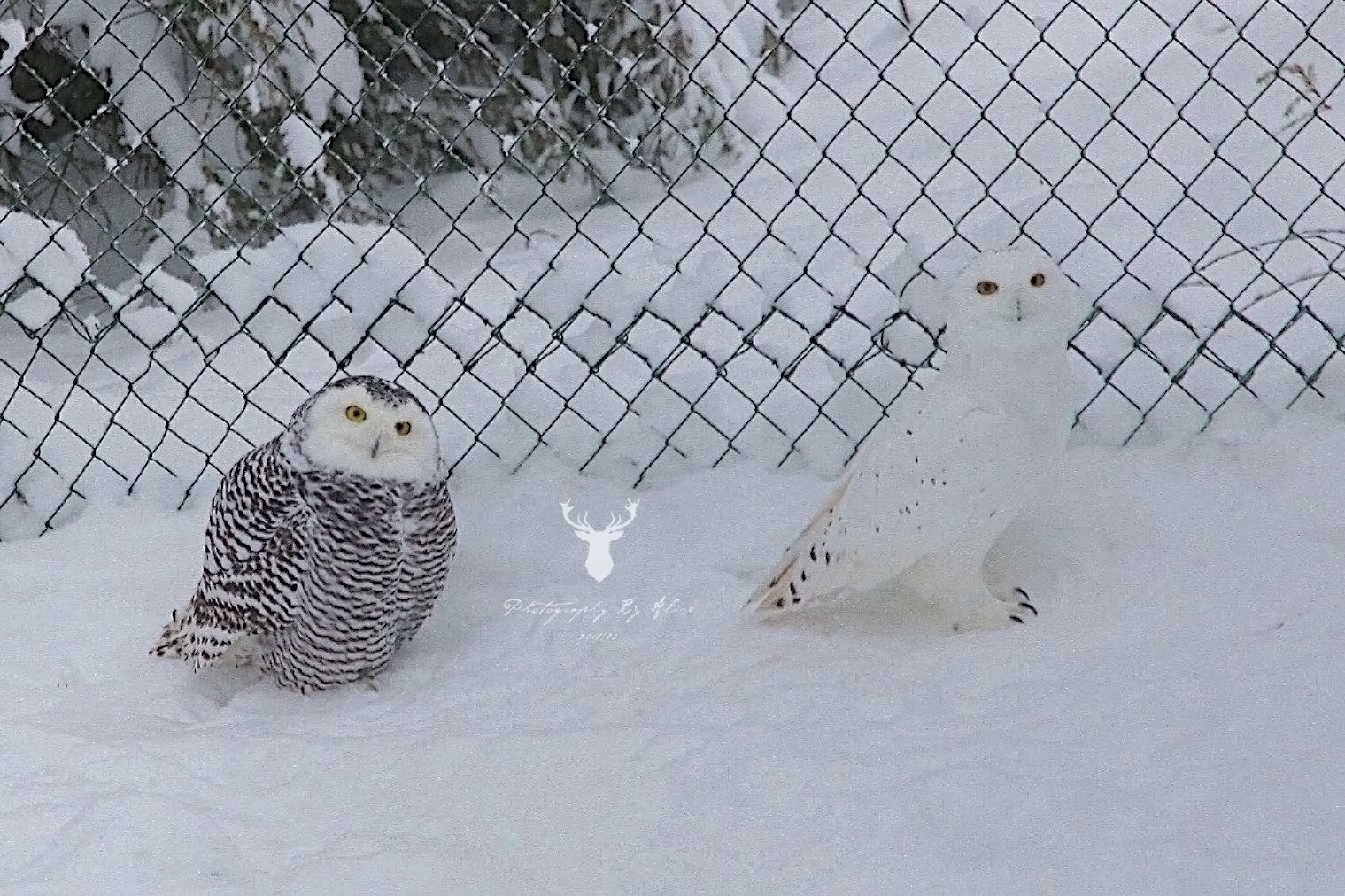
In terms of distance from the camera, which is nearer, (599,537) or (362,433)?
(362,433)

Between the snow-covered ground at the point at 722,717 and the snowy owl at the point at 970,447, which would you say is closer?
the snow-covered ground at the point at 722,717

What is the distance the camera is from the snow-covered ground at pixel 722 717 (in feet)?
6.34

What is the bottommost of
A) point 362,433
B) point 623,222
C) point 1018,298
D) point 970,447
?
point 362,433

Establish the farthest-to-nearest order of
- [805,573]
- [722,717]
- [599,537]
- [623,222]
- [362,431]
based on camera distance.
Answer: [623,222]
[599,537]
[805,573]
[362,431]
[722,717]

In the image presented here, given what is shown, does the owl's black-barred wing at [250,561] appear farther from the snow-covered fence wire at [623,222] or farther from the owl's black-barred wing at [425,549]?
the snow-covered fence wire at [623,222]

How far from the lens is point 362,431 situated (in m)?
2.46

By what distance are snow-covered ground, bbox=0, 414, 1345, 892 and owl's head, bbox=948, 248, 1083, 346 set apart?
512mm

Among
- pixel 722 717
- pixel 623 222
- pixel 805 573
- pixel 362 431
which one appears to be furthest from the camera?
pixel 623 222

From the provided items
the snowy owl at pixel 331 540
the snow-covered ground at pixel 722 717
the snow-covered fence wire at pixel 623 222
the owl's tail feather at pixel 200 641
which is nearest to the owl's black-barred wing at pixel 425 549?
the snowy owl at pixel 331 540

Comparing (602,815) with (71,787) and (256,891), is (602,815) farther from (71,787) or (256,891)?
(71,787)

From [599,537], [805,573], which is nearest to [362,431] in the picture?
[599,537]

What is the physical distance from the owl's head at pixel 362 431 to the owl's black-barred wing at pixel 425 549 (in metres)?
0.06

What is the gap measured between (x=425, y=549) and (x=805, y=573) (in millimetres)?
661

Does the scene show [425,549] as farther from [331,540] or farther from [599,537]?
[599,537]
